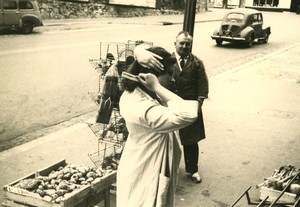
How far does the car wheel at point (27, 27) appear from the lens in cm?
2220

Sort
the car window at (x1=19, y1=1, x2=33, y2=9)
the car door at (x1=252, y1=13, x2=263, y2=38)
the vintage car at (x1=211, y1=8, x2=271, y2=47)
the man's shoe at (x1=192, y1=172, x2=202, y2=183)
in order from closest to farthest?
the man's shoe at (x1=192, y1=172, x2=202, y2=183), the car window at (x1=19, y1=1, x2=33, y2=9), the vintage car at (x1=211, y1=8, x2=271, y2=47), the car door at (x1=252, y1=13, x2=263, y2=38)

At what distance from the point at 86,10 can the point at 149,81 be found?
29354 millimetres

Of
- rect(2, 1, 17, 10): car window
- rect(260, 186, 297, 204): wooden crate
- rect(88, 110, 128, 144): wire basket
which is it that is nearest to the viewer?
rect(260, 186, 297, 204): wooden crate

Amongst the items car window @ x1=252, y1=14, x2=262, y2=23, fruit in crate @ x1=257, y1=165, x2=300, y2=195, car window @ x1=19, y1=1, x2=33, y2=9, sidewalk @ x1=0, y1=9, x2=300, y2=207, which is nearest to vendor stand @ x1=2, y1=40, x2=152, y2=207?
sidewalk @ x1=0, y1=9, x2=300, y2=207

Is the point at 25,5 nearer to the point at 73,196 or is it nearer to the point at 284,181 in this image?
the point at 284,181

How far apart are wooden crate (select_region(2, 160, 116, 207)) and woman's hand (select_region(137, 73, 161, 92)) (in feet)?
5.79

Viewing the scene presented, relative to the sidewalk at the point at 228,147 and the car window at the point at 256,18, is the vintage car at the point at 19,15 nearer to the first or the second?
the car window at the point at 256,18

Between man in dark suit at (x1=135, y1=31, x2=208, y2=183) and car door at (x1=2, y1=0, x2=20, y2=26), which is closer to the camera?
man in dark suit at (x1=135, y1=31, x2=208, y2=183)

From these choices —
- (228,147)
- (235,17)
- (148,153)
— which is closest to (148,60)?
(148,153)

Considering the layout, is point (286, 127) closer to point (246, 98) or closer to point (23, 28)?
point (246, 98)

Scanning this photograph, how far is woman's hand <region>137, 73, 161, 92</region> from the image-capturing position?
303 cm

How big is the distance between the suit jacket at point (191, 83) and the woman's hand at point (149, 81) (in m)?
2.96

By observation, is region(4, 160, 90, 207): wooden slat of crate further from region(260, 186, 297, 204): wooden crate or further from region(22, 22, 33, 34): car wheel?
region(22, 22, 33, 34): car wheel

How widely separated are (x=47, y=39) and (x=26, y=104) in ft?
35.9
